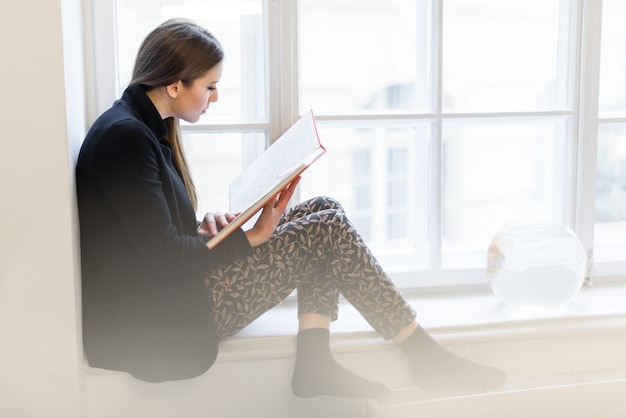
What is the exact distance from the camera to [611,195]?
248 centimetres

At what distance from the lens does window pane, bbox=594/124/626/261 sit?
2.46m

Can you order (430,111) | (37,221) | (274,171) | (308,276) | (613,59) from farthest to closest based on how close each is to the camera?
1. (613,59)
2. (430,111)
3. (308,276)
4. (274,171)
5. (37,221)

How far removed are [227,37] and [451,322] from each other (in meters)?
0.98

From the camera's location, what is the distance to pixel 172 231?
1709mm

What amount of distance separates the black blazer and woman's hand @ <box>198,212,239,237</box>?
100 mm

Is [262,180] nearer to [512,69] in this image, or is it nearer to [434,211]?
[434,211]

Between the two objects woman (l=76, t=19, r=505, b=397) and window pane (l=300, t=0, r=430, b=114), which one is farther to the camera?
window pane (l=300, t=0, r=430, b=114)

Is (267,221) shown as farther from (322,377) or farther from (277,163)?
(322,377)

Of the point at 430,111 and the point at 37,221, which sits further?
the point at 430,111

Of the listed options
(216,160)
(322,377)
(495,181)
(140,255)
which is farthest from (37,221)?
(495,181)

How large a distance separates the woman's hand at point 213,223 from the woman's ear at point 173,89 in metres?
0.31

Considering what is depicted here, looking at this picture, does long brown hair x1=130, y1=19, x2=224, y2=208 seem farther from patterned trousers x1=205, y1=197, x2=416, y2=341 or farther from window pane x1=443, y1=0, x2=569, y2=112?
window pane x1=443, y1=0, x2=569, y2=112

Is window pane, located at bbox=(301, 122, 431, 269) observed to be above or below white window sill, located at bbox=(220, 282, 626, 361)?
above

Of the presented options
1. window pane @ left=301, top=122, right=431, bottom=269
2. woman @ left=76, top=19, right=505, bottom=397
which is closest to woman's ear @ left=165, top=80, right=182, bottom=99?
woman @ left=76, top=19, right=505, bottom=397
